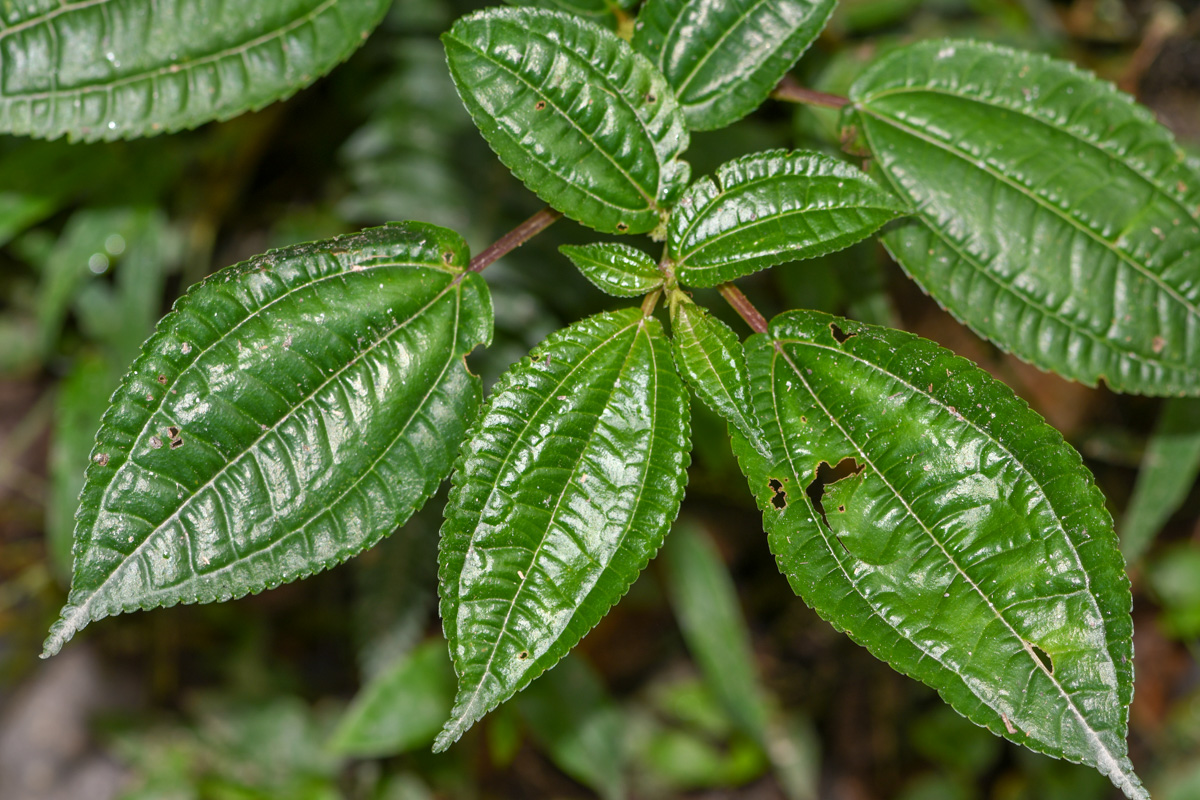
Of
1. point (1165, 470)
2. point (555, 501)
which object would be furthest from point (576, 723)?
point (1165, 470)

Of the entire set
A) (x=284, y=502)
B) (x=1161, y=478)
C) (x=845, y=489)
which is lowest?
(x=1161, y=478)

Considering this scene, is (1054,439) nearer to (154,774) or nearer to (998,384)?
(998,384)

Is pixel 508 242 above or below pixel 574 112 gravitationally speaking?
below

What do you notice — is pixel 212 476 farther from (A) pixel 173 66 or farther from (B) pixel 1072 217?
(B) pixel 1072 217

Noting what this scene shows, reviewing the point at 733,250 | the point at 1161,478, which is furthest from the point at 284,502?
the point at 1161,478

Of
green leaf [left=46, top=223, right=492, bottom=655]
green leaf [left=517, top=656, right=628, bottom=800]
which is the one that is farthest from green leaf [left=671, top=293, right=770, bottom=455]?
green leaf [left=517, top=656, right=628, bottom=800]

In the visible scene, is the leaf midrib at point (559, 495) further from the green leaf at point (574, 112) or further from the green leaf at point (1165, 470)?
the green leaf at point (1165, 470)
